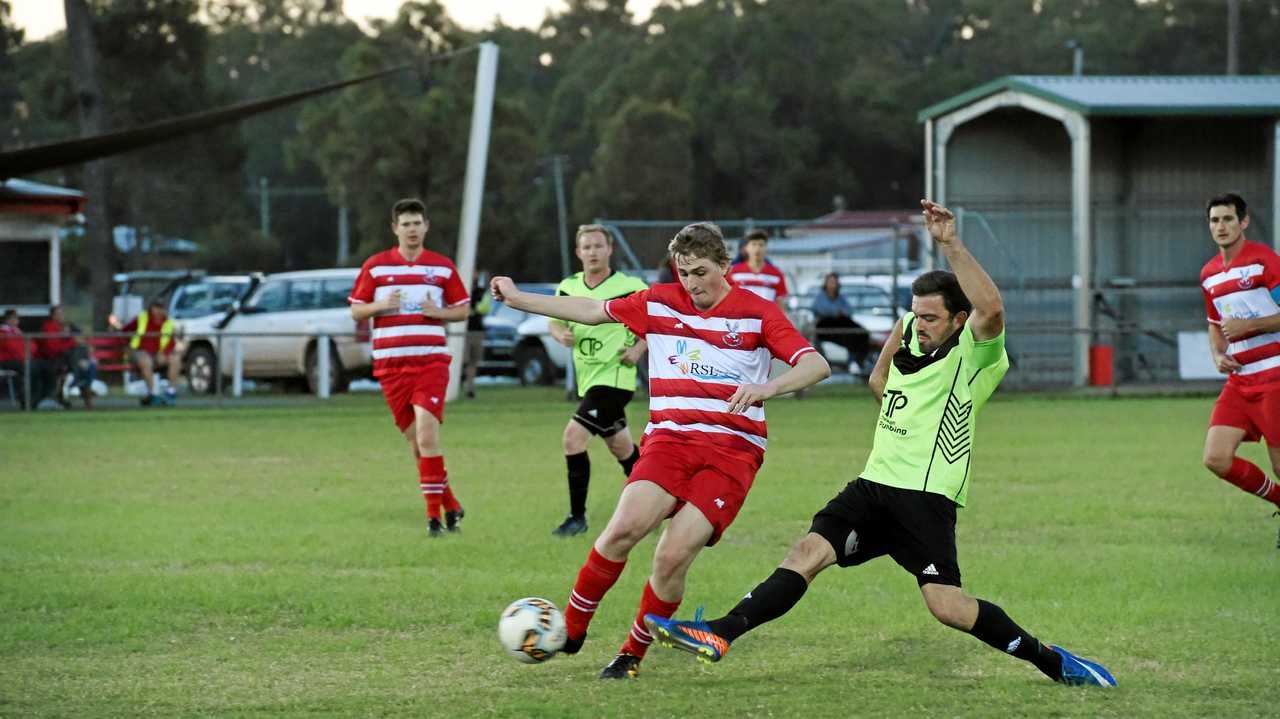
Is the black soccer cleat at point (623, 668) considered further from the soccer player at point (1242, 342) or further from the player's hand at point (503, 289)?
the soccer player at point (1242, 342)

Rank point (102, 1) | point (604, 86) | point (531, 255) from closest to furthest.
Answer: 1. point (102, 1)
2. point (531, 255)
3. point (604, 86)

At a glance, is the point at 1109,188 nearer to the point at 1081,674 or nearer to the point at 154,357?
the point at 154,357

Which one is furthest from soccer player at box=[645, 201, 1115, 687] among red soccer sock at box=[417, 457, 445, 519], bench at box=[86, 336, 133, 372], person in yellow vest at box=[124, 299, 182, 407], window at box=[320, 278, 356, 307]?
window at box=[320, 278, 356, 307]

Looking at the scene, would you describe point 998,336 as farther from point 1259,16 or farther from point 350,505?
point 1259,16

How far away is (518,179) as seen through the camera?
2484 inches

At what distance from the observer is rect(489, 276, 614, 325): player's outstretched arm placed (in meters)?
7.25

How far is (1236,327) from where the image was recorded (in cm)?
1034

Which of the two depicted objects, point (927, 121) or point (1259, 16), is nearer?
point (927, 121)

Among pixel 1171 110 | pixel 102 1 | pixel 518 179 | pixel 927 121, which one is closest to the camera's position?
pixel 1171 110

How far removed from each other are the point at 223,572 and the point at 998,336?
5.26 metres

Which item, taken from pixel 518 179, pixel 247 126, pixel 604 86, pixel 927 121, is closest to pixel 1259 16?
pixel 604 86

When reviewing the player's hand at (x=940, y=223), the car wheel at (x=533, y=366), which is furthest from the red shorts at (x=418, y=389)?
the car wheel at (x=533, y=366)

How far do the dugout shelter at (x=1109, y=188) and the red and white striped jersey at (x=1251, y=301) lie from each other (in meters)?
17.3

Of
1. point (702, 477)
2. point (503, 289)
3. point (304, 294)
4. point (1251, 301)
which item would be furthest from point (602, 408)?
point (304, 294)
